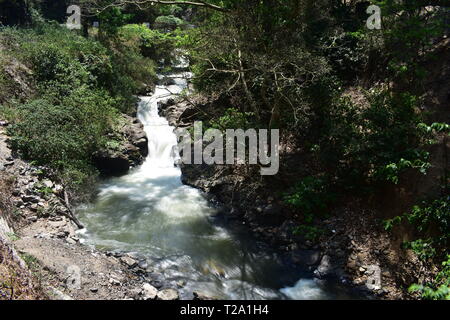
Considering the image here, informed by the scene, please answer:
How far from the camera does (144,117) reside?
15320 mm

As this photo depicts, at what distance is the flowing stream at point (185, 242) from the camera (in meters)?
7.12

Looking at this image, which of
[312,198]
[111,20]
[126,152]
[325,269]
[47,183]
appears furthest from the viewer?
[111,20]

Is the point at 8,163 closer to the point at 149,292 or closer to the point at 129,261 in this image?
the point at 129,261

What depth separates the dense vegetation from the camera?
27.3 ft

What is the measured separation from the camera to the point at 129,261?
7.14 metres

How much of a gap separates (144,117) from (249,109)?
19.1ft

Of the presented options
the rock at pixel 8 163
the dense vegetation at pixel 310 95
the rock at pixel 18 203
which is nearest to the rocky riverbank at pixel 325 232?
the dense vegetation at pixel 310 95

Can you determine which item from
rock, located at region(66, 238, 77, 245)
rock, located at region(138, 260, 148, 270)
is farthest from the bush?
rock, located at region(138, 260, 148, 270)

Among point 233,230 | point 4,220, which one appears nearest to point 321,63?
point 233,230

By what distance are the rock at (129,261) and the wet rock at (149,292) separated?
76 centimetres

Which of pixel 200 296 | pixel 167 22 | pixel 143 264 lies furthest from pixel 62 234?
pixel 167 22

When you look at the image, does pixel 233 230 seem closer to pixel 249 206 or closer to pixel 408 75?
pixel 249 206

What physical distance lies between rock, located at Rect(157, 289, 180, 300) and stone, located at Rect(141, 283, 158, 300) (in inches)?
3.8

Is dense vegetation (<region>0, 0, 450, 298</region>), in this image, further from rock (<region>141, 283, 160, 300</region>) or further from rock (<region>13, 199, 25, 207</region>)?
rock (<region>141, 283, 160, 300</region>)
